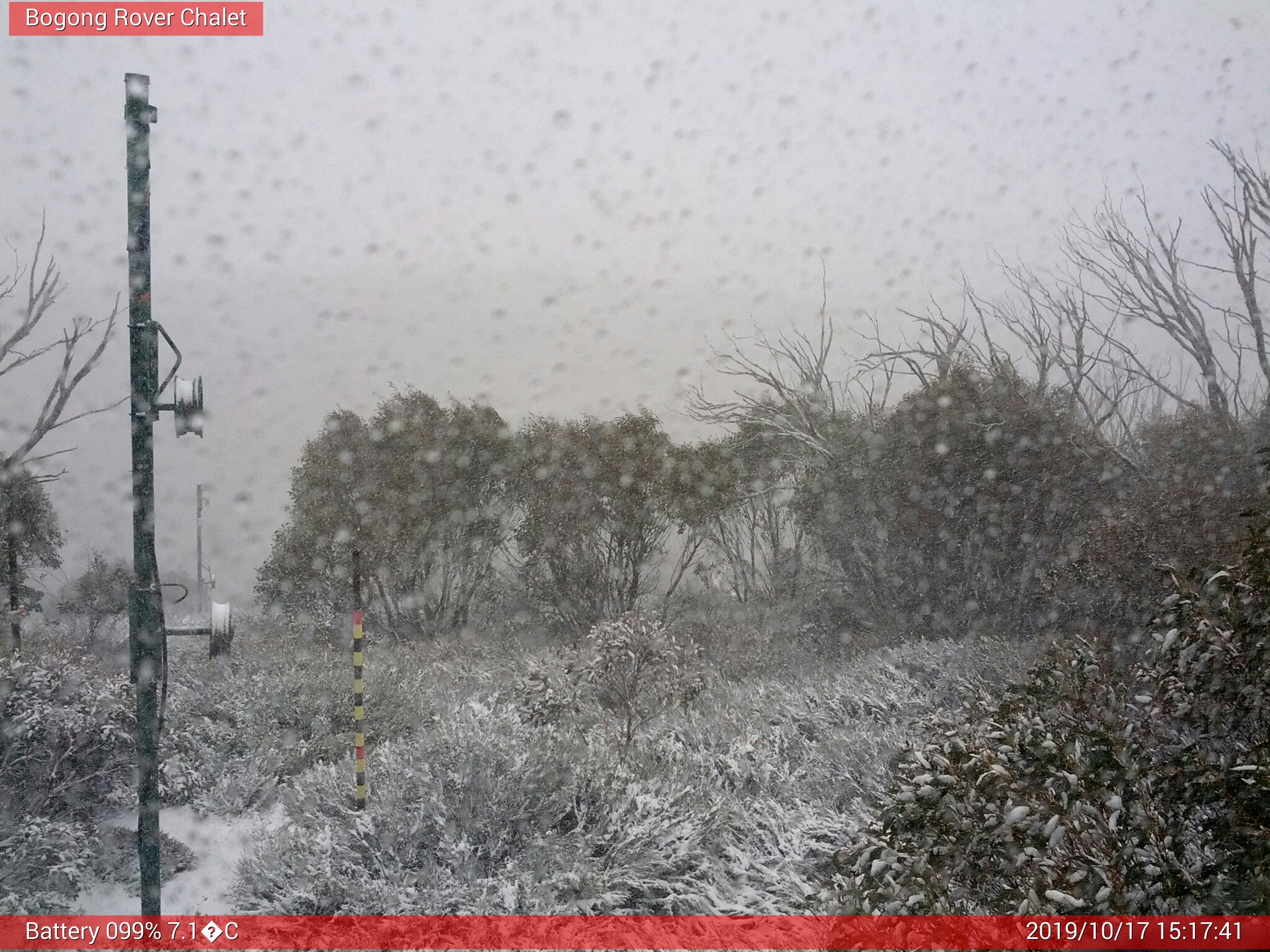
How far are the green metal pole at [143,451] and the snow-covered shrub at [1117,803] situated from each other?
3.18 m

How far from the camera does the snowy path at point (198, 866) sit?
15.3ft

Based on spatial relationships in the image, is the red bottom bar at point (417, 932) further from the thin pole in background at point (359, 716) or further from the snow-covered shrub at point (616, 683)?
the snow-covered shrub at point (616, 683)

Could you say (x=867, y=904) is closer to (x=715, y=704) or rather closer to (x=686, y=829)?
(x=686, y=829)

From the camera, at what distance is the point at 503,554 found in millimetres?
14977

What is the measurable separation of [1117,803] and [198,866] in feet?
16.6

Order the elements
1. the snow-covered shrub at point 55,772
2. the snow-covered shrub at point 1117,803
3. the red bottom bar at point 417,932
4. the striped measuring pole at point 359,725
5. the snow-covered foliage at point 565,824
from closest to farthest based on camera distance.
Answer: the snow-covered shrub at point 1117,803, the red bottom bar at point 417,932, the snow-covered foliage at point 565,824, the snow-covered shrub at point 55,772, the striped measuring pole at point 359,725

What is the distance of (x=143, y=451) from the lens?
416 centimetres

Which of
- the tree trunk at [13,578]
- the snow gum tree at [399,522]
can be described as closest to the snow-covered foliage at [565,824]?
the tree trunk at [13,578]

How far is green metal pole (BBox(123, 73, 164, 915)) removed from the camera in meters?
4.13

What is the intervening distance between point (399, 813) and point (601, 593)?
9.62 metres

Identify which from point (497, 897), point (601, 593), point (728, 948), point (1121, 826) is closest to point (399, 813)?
point (497, 897)

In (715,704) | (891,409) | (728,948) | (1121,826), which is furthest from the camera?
(891,409)

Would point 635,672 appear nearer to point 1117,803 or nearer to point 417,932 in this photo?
point 417,932

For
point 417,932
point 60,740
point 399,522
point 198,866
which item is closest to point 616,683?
point 198,866
